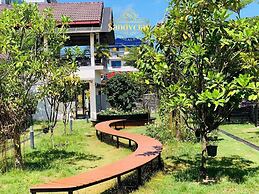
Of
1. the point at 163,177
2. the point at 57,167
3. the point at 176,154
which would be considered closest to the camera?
the point at 163,177

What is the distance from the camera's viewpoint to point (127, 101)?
71.9 feet

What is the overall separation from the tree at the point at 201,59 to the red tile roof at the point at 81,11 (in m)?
16.3

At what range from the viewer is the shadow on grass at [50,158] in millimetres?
9445

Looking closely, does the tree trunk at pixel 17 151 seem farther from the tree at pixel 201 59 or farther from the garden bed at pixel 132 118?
the garden bed at pixel 132 118

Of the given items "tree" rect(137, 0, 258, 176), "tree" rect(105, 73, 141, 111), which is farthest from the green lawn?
"tree" rect(105, 73, 141, 111)

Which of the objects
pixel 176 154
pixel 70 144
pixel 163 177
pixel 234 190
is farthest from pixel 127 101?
pixel 234 190

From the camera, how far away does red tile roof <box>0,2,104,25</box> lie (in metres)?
23.6

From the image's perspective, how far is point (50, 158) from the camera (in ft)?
34.5

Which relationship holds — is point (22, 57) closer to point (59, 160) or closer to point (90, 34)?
point (59, 160)

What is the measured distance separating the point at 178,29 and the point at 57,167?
444 centimetres

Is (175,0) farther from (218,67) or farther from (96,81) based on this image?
(96,81)

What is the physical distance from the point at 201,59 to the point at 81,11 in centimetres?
1962

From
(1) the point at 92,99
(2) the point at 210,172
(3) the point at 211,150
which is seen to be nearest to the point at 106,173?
(2) the point at 210,172

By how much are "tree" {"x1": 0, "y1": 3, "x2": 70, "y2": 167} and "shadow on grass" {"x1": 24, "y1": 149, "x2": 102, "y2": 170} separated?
544mm
